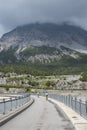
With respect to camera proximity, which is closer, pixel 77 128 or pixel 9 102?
pixel 77 128

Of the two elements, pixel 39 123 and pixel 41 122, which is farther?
pixel 41 122

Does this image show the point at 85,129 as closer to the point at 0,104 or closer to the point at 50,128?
the point at 50,128

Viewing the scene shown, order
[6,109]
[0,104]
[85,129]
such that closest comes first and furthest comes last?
[85,129]
[0,104]
[6,109]

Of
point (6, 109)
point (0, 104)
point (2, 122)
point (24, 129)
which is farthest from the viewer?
point (6, 109)

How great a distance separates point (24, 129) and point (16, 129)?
517 millimetres

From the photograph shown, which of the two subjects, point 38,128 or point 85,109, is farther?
point 85,109

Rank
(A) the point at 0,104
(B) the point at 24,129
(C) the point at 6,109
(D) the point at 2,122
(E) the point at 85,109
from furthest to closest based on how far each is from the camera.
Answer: (C) the point at 6,109
(A) the point at 0,104
(E) the point at 85,109
(D) the point at 2,122
(B) the point at 24,129

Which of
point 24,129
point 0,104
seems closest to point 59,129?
point 24,129

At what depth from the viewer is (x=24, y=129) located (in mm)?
23203

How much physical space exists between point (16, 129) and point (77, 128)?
12.4ft

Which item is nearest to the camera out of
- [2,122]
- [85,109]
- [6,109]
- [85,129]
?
[85,129]

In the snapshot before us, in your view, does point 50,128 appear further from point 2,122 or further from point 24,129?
point 2,122

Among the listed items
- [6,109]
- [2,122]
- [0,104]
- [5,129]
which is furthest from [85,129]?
[6,109]

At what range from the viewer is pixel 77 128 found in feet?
74.1
